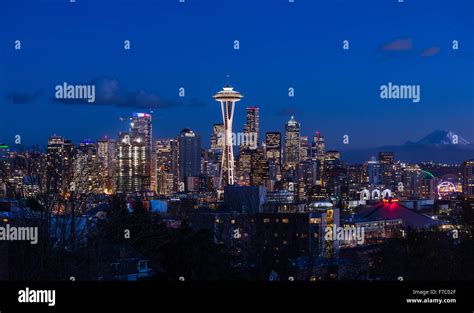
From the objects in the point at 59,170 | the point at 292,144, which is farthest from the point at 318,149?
the point at 59,170

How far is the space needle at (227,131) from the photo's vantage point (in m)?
33.1

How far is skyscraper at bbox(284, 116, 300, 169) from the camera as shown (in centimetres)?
2945

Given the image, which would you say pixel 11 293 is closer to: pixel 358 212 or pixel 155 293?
pixel 155 293

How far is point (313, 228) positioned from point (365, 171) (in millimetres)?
13857

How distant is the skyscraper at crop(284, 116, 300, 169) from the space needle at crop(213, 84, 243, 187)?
2.74m

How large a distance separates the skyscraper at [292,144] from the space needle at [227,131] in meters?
2.74

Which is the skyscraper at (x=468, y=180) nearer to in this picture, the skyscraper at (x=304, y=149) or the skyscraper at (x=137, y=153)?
the skyscraper at (x=304, y=149)

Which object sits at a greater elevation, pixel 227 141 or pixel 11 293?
pixel 227 141

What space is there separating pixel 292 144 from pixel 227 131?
482cm

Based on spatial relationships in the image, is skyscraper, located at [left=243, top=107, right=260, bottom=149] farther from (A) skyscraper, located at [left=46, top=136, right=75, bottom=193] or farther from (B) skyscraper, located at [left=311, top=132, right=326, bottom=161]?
(A) skyscraper, located at [left=46, top=136, right=75, bottom=193]

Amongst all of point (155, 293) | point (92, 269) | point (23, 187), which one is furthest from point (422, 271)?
point (155, 293)

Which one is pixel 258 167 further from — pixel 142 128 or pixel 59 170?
pixel 59 170

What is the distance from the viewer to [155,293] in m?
4.31

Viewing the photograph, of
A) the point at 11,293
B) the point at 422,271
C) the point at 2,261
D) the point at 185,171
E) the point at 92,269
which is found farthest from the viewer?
the point at 185,171
